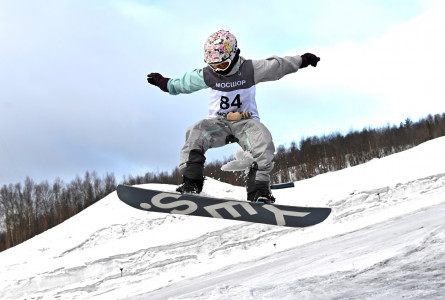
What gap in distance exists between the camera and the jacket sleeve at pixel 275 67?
402 cm

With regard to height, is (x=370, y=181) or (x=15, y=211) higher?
(x=15, y=211)

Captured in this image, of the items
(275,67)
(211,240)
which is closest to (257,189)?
(275,67)

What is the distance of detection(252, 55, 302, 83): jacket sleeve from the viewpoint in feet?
13.2

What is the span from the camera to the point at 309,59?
402cm

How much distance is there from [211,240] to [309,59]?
13.5m

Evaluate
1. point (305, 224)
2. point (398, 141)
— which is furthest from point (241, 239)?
point (398, 141)

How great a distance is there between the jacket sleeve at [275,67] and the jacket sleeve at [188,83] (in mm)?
588

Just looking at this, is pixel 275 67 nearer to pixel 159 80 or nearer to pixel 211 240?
pixel 159 80

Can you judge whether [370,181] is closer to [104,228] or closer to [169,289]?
[169,289]

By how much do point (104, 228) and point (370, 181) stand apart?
41.8 feet

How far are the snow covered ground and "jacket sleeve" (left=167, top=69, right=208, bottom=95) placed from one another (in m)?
7.89

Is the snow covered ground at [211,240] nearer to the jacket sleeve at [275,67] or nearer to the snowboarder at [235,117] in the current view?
the snowboarder at [235,117]

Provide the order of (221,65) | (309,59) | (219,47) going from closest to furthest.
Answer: (219,47)
(221,65)
(309,59)

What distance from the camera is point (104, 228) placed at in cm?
1806
